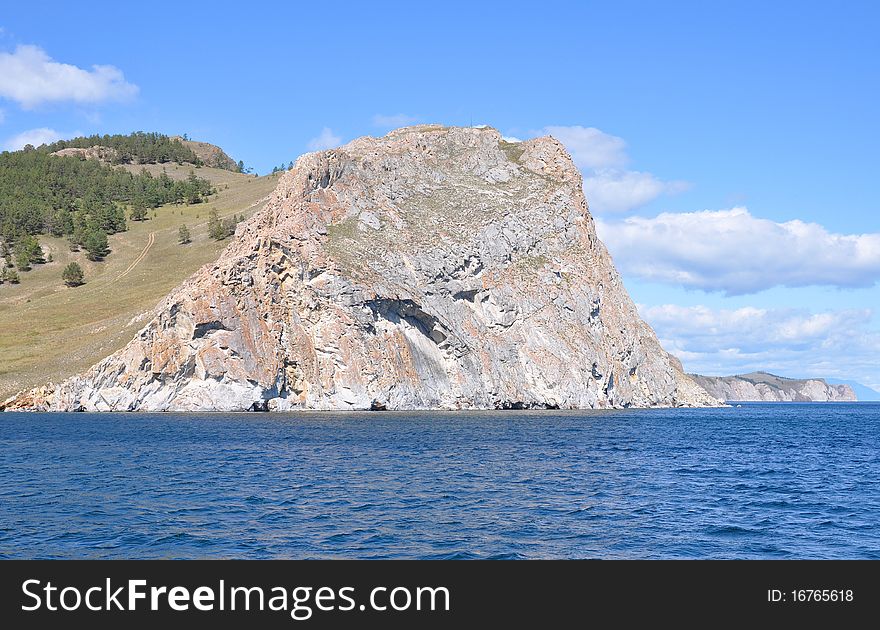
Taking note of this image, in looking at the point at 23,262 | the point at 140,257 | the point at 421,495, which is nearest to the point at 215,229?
the point at 140,257

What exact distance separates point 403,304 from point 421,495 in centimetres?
6993

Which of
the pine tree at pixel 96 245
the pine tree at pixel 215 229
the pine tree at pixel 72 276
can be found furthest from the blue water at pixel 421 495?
the pine tree at pixel 96 245

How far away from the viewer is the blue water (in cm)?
2605

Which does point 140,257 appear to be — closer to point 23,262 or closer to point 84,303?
point 23,262

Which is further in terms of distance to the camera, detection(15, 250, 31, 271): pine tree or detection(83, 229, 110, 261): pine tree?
detection(83, 229, 110, 261): pine tree

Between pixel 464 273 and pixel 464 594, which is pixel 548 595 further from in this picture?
pixel 464 273

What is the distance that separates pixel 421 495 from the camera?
36062 millimetres

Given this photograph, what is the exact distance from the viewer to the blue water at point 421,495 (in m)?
26.0

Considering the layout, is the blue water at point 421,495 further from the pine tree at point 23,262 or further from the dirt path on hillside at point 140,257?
A: the pine tree at point 23,262

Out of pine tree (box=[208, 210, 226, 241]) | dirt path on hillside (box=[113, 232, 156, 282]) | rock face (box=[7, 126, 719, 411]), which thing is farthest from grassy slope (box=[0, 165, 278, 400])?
rock face (box=[7, 126, 719, 411])

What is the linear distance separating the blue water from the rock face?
30104 millimetres

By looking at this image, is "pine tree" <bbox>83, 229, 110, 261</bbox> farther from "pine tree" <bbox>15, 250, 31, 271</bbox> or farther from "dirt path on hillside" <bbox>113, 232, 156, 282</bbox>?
"pine tree" <bbox>15, 250, 31, 271</bbox>

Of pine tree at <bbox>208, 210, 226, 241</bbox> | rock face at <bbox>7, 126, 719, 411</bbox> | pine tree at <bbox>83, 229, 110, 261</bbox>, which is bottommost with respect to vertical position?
rock face at <bbox>7, 126, 719, 411</bbox>

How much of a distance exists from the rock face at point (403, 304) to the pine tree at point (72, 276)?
64445 millimetres
